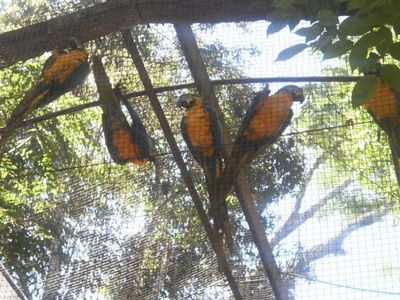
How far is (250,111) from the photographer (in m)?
2.06

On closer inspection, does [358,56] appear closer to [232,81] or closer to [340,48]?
[340,48]

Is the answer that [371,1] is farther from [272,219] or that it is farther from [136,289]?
[136,289]

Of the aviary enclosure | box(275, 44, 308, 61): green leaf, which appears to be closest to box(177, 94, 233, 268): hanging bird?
the aviary enclosure

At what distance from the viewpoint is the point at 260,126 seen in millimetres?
2037

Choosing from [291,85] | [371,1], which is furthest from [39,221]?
[371,1]

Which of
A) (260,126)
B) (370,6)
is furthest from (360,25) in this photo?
(260,126)

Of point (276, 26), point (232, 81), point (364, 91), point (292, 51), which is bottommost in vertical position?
point (364, 91)

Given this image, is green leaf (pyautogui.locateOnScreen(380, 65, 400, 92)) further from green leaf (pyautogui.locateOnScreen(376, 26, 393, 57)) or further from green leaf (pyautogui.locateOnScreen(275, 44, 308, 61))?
green leaf (pyautogui.locateOnScreen(275, 44, 308, 61))

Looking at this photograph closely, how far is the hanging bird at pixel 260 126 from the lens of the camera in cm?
192

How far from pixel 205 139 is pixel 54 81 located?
65 centimetres

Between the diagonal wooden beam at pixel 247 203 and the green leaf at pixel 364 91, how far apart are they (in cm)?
108

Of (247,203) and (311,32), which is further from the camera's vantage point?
(247,203)

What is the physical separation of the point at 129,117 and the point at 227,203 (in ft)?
1.96

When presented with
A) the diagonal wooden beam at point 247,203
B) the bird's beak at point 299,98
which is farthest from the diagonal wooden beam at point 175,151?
the bird's beak at point 299,98
